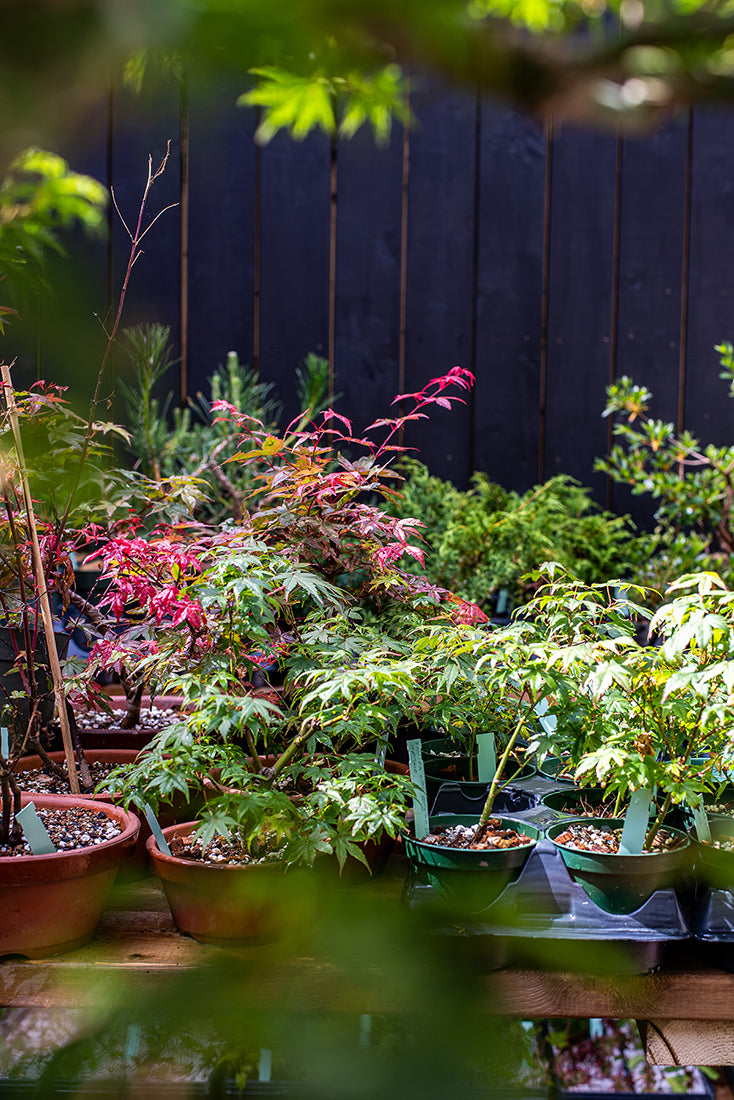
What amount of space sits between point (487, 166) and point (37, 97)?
242 cm

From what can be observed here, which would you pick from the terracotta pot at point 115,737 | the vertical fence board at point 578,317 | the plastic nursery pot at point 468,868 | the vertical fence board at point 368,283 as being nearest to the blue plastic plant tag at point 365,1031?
the plastic nursery pot at point 468,868

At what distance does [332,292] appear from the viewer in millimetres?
2350

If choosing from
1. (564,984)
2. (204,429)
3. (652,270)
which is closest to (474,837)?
(564,984)

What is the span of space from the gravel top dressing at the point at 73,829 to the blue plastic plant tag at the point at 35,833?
35 mm

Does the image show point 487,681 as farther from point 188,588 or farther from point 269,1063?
point 269,1063

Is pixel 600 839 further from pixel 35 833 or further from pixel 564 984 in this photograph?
pixel 35 833

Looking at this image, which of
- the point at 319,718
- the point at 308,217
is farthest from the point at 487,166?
the point at 319,718

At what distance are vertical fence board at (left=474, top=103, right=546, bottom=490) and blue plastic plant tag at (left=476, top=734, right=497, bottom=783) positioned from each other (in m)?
1.38

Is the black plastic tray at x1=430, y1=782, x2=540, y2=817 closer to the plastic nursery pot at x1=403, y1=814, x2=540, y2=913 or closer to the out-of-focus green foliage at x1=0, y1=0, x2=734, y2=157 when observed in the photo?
the plastic nursery pot at x1=403, y1=814, x2=540, y2=913

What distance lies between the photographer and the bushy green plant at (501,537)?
6.09ft

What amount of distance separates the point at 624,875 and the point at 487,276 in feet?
5.99

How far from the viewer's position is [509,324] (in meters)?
2.37

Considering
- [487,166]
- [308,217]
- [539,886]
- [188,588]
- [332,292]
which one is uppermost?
[487,166]

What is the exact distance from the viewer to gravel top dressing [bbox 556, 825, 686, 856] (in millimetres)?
969
